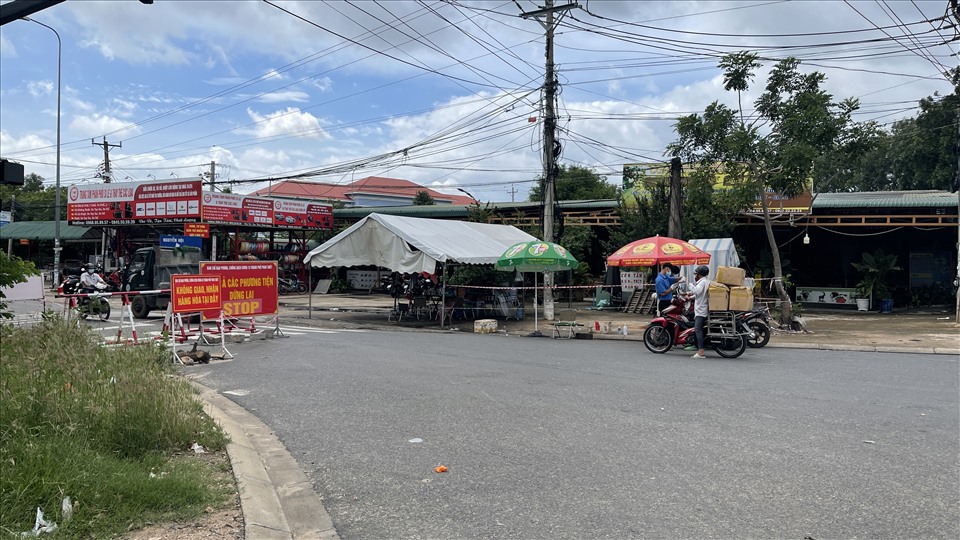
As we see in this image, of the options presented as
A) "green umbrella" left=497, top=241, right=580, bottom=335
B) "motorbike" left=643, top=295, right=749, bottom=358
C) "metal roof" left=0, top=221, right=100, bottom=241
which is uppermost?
"metal roof" left=0, top=221, right=100, bottom=241

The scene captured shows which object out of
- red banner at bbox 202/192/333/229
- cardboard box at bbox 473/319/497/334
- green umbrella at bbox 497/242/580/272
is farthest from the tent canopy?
red banner at bbox 202/192/333/229

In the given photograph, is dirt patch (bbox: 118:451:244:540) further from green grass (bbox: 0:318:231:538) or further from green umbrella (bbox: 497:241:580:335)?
green umbrella (bbox: 497:241:580:335)

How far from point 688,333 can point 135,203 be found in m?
29.2

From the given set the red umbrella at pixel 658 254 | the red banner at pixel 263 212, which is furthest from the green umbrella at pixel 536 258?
the red banner at pixel 263 212

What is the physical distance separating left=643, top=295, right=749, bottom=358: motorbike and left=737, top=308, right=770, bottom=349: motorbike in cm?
20

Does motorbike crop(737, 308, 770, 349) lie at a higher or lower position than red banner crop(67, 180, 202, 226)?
lower

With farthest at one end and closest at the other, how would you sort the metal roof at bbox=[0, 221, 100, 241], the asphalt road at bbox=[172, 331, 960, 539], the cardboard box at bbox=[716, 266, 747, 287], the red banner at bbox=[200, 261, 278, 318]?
the metal roof at bbox=[0, 221, 100, 241] → the red banner at bbox=[200, 261, 278, 318] → the cardboard box at bbox=[716, 266, 747, 287] → the asphalt road at bbox=[172, 331, 960, 539]

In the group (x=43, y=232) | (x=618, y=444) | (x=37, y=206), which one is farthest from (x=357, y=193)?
(x=618, y=444)

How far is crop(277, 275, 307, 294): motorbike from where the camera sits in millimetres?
34438

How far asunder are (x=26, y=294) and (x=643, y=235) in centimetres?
1991

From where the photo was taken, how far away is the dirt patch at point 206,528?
4195mm

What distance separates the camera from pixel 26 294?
14.1 meters

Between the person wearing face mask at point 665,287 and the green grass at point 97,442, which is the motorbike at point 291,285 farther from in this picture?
the green grass at point 97,442

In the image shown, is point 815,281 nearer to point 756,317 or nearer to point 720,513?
point 756,317
